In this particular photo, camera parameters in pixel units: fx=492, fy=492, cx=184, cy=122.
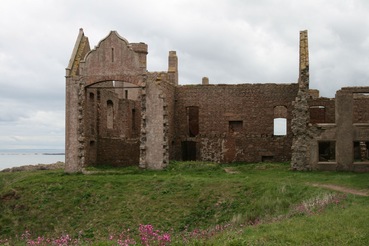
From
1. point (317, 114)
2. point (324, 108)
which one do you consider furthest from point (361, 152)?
point (317, 114)

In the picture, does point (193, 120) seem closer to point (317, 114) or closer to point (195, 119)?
point (195, 119)

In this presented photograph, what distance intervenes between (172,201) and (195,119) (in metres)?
13.9

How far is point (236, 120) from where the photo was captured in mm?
33562

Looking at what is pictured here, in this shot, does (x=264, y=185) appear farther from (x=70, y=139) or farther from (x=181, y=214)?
(x=70, y=139)

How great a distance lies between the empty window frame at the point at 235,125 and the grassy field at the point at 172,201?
4760 millimetres

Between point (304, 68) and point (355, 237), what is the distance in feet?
59.6

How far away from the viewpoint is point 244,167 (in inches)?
1170

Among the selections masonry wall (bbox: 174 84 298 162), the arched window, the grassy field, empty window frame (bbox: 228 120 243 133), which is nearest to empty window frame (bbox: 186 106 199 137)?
masonry wall (bbox: 174 84 298 162)

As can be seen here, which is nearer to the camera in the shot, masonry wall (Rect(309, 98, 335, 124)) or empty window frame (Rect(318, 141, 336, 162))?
empty window frame (Rect(318, 141, 336, 162))

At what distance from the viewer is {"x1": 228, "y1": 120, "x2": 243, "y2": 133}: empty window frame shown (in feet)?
110

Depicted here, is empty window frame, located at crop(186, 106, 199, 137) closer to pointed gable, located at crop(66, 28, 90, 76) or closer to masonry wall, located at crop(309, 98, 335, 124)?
masonry wall, located at crop(309, 98, 335, 124)

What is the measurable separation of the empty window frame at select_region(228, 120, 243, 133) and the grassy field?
4.76 meters

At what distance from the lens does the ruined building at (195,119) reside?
27.8 m

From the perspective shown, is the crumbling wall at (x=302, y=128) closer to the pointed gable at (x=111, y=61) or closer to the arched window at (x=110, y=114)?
the pointed gable at (x=111, y=61)
